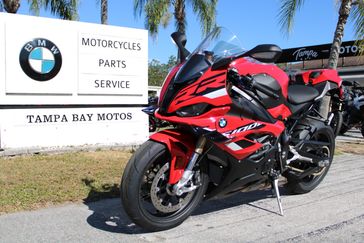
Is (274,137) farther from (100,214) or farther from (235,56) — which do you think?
(100,214)

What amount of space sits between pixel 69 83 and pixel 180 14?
1008 cm

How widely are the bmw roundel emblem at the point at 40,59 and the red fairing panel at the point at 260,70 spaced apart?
4815 millimetres

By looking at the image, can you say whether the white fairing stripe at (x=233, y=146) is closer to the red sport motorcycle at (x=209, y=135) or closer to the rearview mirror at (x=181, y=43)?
the red sport motorcycle at (x=209, y=135)

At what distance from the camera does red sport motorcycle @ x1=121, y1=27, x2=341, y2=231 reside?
390 centimetres

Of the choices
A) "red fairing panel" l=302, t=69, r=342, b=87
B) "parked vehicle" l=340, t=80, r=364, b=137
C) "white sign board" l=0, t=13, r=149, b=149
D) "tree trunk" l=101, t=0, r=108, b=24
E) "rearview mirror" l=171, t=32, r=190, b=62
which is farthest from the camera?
"tree trunk" l=101, t=0, r=108, b=24

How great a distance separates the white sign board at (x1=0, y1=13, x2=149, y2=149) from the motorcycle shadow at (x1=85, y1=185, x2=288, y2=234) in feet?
11.2

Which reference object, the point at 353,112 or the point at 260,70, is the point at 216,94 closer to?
the point at 260,70

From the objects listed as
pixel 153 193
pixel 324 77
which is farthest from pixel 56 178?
pixel 324 77

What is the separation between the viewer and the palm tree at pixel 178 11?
16.3m

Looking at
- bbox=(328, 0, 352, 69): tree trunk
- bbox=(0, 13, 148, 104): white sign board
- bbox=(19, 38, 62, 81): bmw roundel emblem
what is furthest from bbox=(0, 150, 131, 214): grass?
bbox=(328, 0, 352, 69): tree trunk

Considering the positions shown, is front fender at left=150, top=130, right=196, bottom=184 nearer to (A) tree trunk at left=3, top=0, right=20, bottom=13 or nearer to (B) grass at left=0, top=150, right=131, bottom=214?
(B) grass at left=0, top=150, right=131, bottom=214

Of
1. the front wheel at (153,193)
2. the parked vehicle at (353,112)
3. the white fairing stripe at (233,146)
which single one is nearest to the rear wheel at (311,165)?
the white fairing stripe at (233,146)

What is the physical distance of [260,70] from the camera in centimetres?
440

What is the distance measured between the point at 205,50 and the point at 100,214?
2.02 metres
